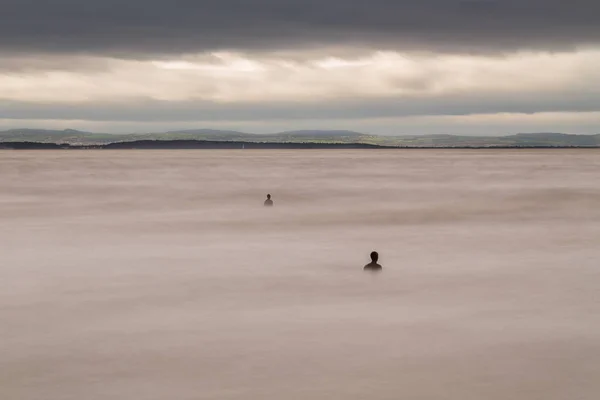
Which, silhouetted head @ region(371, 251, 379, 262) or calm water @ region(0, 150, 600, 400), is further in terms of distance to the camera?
silhouetted head @ region(371, 251, 379, 262)

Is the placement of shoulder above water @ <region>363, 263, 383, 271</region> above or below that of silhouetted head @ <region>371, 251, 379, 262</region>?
below

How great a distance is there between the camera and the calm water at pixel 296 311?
1092 centimetres

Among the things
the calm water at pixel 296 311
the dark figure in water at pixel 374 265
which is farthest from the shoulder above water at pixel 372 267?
the calm water at pixel 296 311

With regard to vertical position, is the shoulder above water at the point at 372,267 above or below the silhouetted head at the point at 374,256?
below

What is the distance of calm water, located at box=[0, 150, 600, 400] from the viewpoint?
35.8 ft

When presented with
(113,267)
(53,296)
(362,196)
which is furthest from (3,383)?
(362,196)

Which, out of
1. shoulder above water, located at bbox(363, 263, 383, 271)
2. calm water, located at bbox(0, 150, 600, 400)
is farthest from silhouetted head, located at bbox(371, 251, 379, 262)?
calm water, located at bbox(0, 150, 600, 400)

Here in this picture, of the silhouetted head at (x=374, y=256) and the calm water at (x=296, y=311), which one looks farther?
the silhouetted head at (x=374, y=256)

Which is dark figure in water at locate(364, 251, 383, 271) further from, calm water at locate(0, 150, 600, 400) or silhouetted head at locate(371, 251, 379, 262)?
calm water at locate(0, 150, 600, 400)

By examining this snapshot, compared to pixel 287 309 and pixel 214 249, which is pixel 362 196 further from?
pixel 287 309

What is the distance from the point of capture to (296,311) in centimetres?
1513

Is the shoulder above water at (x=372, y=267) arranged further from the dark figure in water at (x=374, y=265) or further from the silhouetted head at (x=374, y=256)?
the silhouetted head at (x=374, y=256)

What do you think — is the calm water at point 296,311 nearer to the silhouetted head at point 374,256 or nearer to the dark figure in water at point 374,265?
the dark figure in water at point 374,265

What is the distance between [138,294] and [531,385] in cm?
835
